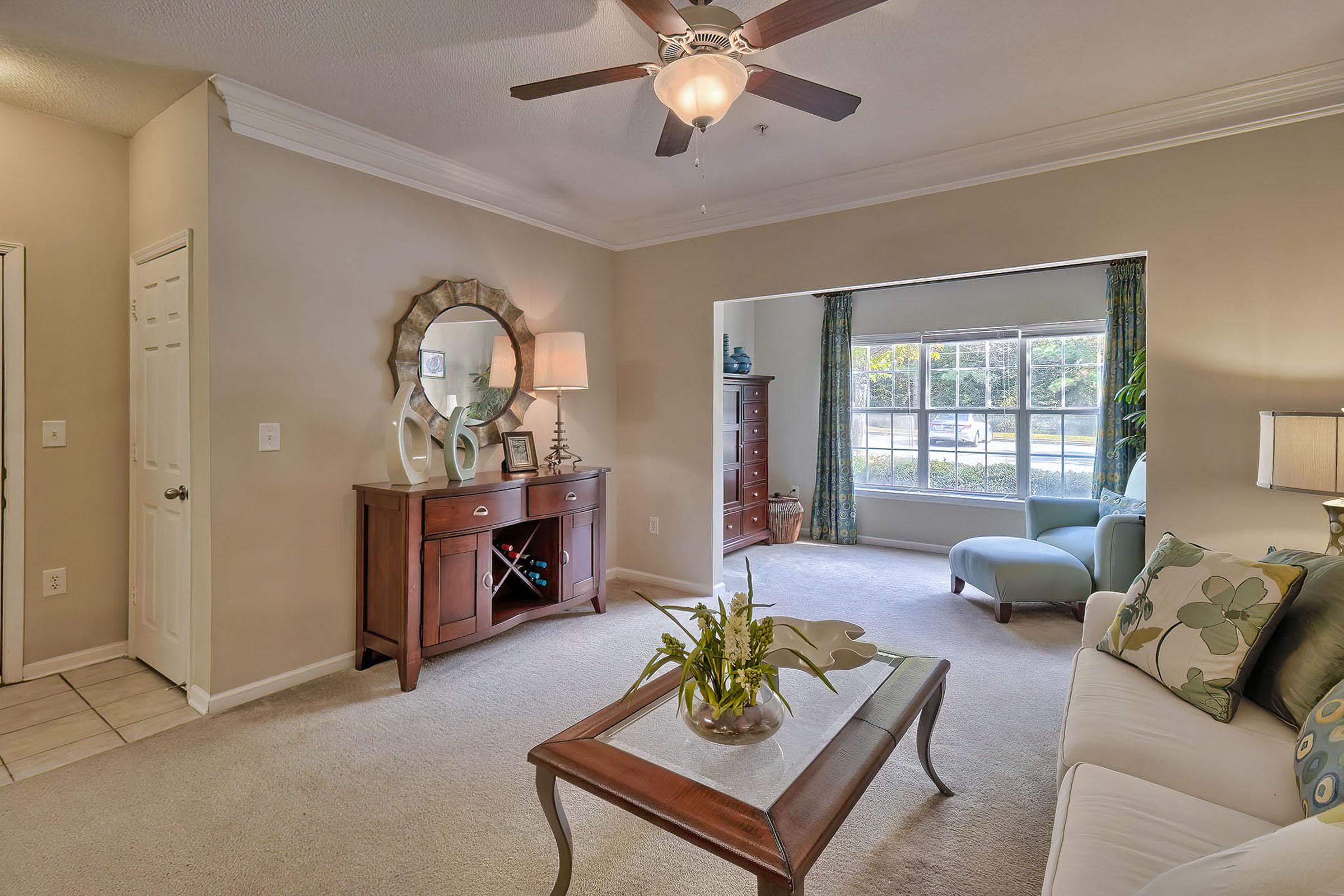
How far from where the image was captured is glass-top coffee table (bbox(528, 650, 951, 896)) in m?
1.18

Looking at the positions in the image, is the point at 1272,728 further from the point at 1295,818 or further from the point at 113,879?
the point at 113,879

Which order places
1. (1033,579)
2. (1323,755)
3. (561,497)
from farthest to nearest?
(1033,579) < (561,497) < (1323,755)

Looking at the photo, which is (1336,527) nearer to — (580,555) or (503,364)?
(580,555)

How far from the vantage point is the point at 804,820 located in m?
1.21

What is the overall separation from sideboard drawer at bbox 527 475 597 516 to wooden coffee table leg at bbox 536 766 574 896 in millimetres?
1967

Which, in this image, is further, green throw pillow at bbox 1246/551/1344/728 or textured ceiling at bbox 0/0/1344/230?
textured ceiling at bbox 0/0/1344/230

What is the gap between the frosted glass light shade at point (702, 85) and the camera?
5.71ft

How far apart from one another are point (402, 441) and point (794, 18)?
2290 mm

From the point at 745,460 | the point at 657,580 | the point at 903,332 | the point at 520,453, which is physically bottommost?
the point at 657,580

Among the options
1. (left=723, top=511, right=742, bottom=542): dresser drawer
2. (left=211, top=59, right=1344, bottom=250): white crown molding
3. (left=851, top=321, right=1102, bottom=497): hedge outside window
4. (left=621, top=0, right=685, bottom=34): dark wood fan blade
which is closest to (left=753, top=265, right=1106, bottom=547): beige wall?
(left=851, top=321, right=1102, bottom=497): hedge outside window

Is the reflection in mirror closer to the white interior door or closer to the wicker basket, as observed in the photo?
the white interior door

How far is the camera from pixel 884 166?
3402mm

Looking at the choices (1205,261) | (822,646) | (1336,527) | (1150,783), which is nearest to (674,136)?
(822,646)

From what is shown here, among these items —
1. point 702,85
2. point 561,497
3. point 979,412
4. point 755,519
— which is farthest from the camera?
point 755,519
